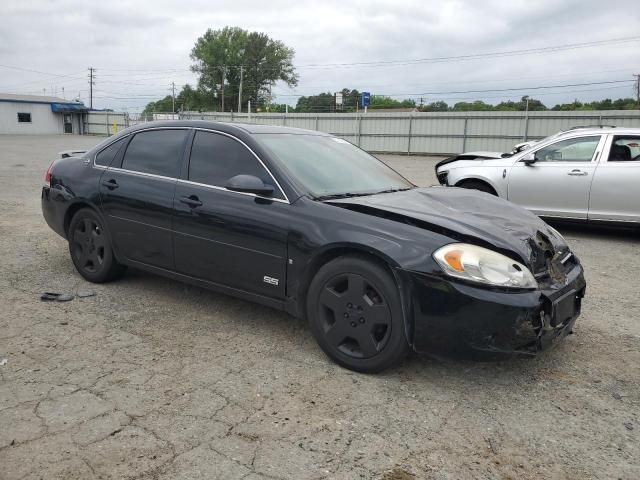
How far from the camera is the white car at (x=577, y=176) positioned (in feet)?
24.8

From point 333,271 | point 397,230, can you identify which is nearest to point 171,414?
point 333,271

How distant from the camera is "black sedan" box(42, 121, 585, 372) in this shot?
2992 millimetres

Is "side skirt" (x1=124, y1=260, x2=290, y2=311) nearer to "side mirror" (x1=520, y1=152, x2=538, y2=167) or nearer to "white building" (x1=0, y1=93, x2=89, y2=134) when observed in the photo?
"side mirror" (x1=520, y1=152, x2=538, y2=167)

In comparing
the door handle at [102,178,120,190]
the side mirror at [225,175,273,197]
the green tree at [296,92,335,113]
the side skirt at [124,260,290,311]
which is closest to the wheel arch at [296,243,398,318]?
the side skirt at [124,260,290,311]

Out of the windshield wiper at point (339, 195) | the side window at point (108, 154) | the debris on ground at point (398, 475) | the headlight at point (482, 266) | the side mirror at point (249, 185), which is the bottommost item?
the debris on ground at point (398, 475)

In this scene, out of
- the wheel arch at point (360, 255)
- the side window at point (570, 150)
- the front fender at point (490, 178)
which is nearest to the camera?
the wheel arch at point (360, 255)

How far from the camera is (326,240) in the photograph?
333 centimetres

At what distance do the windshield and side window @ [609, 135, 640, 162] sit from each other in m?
4.69

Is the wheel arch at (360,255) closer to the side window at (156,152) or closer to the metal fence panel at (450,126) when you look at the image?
the side window at (156,152)

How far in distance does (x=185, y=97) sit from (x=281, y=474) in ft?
289

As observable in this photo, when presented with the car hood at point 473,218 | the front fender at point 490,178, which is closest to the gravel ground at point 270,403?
the car hood at point 473,218

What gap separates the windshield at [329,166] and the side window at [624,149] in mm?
4688

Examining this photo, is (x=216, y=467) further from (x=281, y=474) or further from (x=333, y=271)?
A: (x=333, y=271)

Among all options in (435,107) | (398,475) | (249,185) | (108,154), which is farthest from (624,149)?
(435,107)
